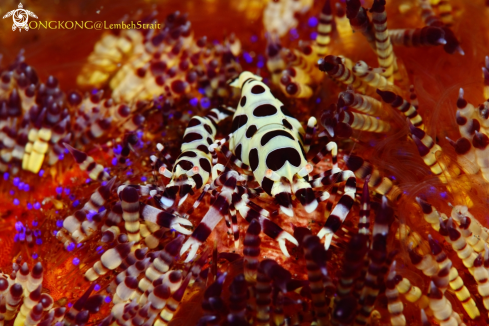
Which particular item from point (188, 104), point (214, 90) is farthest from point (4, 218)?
point (214, 90)

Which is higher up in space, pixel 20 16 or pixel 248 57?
pixel 20 16

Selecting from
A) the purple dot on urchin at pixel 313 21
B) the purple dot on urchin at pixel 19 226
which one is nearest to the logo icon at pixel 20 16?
the purple dot on urchin at pixel 19 226

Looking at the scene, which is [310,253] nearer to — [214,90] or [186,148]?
[186,148]

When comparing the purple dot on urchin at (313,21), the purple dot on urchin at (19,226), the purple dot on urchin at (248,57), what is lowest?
the purple dot on urchin at (19,226)

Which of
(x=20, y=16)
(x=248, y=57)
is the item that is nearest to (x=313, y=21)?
(x=248, y=57)

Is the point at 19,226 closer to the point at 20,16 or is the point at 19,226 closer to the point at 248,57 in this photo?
the point at 20,16

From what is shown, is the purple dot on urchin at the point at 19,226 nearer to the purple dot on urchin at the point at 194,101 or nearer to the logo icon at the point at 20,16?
the purple dot on urchin at the point at 194,101

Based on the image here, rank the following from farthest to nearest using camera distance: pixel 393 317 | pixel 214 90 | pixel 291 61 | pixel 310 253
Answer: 1. pixel 214 90
2. pixel 291 61
3. pixel 393 317
4. pixel 310 253

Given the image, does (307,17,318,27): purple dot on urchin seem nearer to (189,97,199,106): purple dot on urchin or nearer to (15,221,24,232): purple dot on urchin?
(189,97,199,106): purple dot on urchin
